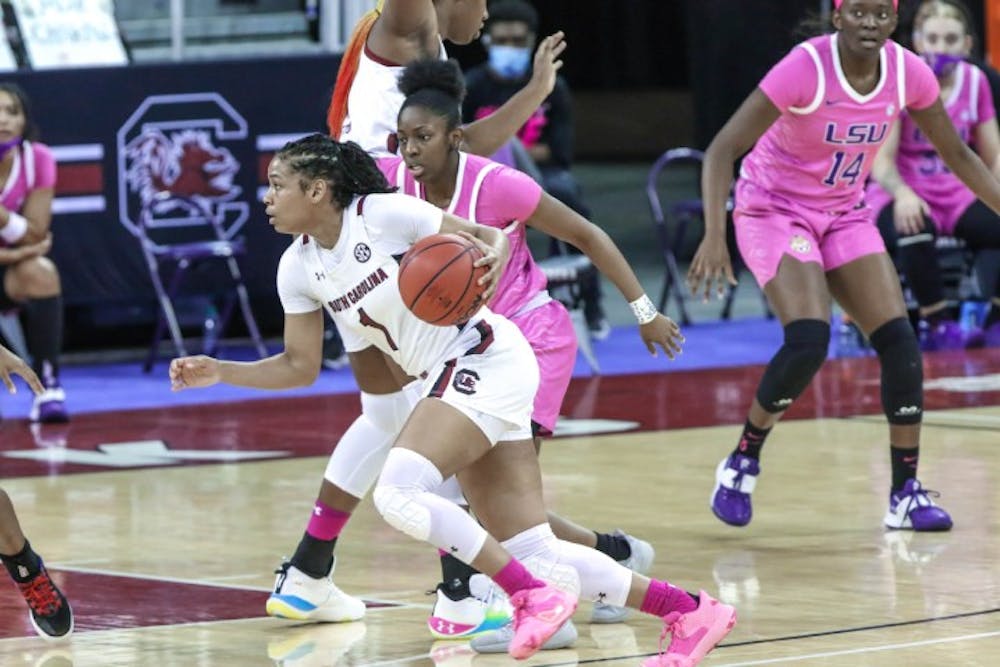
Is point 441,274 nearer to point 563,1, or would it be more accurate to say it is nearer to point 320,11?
point 320,11

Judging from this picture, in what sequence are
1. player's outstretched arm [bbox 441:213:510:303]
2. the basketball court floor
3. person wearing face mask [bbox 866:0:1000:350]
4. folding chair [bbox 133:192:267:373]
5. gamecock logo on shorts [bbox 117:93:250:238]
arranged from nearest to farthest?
player's outstretched arm [bbox 441:213:510:303] → the basketball court floor → person wearing face mask [bbox 866:0:1000:350] → folding chair [bbox 133:192:267:373] → gamecock logo on shorts [bbox 117:93:250:238]

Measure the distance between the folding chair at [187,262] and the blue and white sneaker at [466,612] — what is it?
258 inches

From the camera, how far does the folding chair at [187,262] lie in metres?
12.4

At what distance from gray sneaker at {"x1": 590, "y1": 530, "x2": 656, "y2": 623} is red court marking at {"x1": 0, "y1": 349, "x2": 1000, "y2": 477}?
3410 millimetres

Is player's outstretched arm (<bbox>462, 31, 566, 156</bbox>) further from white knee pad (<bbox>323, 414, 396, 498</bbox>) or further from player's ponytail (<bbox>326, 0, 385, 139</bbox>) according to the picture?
white knee pad (<bbox>323, 414, 396, 498</bbox>)

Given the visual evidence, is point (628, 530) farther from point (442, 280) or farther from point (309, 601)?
point (442, 280)

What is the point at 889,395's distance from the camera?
7605mm

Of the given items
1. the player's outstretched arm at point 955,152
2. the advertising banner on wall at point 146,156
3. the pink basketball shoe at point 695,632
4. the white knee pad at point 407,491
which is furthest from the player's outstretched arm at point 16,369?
the advertising banner on wall at point 146,156

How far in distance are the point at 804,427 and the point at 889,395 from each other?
92.2 inches

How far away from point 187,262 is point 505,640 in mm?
6952

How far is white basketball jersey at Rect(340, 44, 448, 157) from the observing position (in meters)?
6.35

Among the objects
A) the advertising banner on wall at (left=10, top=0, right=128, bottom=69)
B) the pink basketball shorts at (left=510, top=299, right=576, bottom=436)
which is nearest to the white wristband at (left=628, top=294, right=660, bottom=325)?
the pink basketball shorts at (left=510, top=299, right=576, bottom=436)

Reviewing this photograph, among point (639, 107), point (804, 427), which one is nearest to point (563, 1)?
point (639, 107)

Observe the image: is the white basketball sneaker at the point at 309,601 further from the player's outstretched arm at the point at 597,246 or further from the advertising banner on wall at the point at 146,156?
the advertising banner on wall at the point at 146,156
